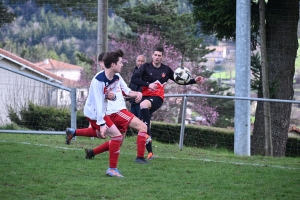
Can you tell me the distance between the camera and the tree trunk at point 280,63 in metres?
14.9

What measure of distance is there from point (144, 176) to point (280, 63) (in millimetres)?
7554

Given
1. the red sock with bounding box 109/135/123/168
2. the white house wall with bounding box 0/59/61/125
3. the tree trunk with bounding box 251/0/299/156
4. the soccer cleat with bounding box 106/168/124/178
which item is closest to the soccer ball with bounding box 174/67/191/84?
the red sock with bounding box 109/135/123/168

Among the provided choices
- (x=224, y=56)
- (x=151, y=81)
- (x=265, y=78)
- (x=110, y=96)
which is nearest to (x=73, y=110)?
(x=151, y=81)

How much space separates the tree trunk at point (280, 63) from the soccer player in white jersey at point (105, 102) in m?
6.78

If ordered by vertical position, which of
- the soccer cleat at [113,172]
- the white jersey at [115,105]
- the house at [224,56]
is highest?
the house at [224,56]

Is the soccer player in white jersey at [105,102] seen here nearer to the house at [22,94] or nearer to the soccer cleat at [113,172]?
the soccer cleat at [113,172]

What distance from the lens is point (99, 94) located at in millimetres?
8625

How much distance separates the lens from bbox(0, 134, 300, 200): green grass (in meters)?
7.48

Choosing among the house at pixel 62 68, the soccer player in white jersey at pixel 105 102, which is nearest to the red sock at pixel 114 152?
the soccer player in white jersey at pixel 105 102

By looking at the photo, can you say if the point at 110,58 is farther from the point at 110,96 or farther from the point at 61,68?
the point at 61,68

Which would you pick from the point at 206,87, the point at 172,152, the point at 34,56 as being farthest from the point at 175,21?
the point at 172,152

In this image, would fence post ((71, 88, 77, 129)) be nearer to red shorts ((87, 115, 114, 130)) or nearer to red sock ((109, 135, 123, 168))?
red shorts ((87, 115, 114, 130))

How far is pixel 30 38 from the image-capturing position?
26.3 meters

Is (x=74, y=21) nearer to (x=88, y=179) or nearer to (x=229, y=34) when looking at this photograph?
(x=229, y=34)
